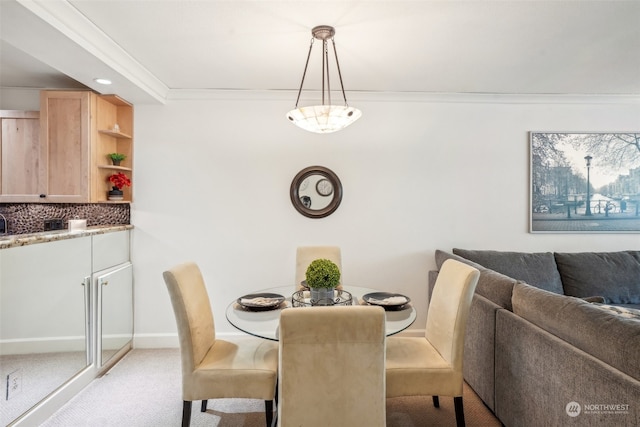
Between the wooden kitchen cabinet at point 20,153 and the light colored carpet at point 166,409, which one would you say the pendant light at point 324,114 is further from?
the wooden kitchen cabinet at point 20,153

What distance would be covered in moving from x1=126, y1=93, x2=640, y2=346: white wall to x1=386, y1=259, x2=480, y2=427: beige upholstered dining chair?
1.46 meters

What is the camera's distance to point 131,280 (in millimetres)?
3299

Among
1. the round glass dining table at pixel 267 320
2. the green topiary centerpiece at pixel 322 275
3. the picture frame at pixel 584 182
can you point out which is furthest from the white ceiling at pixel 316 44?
the round glass dining table at pixel 267 320

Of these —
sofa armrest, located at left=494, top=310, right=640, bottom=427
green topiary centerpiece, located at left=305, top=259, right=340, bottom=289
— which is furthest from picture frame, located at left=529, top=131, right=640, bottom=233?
green topiary centerpiece, located at left=305, top=259, right=340, bottom=289

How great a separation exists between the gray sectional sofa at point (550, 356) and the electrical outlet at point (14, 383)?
285 centimetres

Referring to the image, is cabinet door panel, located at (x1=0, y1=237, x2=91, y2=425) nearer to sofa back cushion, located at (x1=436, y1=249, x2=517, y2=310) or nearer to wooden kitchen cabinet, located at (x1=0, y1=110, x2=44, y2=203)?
wooden kitchen cabinet, located at (x1=0, y1=110, x2=44, y2=203)

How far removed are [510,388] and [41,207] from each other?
162 inches

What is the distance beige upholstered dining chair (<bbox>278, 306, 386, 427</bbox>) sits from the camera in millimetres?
1317

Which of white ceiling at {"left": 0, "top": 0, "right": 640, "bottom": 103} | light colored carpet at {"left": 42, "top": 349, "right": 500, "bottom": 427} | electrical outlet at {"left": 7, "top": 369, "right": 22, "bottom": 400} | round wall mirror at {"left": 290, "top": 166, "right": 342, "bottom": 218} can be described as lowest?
light colored carpet at {"left": 42, "top": 349, "right": 500, "bottom": 427}

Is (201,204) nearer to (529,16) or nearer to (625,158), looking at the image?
(529,16)

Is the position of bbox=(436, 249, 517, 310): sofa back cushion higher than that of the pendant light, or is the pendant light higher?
the pendant light

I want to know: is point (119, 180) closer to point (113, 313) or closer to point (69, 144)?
point (69, 144)

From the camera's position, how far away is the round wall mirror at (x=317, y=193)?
337 cm

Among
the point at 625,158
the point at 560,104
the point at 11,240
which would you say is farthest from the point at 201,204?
the point at 625,158
